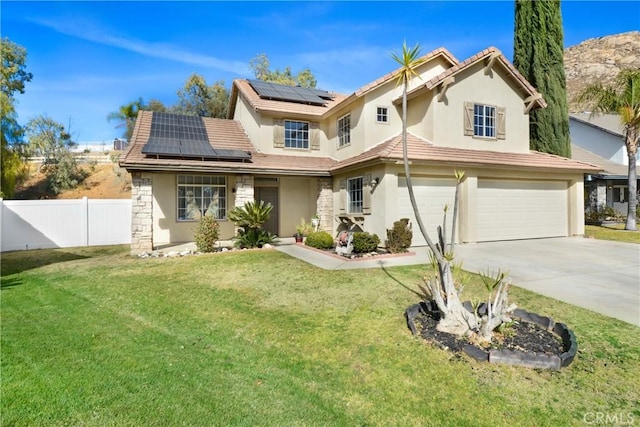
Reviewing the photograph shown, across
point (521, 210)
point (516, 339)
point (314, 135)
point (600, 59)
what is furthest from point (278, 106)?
point (600, 59)

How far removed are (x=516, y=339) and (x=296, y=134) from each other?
43.4ft

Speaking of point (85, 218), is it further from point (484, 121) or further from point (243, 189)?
point (484, 121)

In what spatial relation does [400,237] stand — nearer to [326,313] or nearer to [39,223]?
[326,313]

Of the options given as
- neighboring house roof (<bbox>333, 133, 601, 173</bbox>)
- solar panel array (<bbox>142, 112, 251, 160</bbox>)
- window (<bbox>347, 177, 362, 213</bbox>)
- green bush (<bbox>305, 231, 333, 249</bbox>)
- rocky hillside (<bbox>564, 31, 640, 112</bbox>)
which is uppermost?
rocky hillside (<bbox>564, 31, 640, 112</bbox>)

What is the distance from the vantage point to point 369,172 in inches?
468

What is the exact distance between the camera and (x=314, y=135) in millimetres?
16031

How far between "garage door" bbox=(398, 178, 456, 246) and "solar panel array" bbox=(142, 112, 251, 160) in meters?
6.49

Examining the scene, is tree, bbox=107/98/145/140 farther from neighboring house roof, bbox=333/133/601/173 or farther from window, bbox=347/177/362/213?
window, bbox=347/177/362/213

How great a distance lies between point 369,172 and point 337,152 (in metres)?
3.85

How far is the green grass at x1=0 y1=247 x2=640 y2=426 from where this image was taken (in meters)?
3.06

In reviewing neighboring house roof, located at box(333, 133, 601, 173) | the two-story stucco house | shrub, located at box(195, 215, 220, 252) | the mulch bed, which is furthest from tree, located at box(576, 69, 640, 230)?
shrub, located at box(195, 215, 220, 252)

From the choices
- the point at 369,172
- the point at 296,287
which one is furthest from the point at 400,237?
the point at 296,287

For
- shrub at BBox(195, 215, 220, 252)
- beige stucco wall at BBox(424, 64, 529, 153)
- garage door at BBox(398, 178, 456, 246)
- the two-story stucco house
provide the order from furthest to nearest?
1. beige stucco wall at BBox(424, 64, 529, 153)
2. the two-story stucco house
3. garage door at BBox(398, 178, 456, 246)
4. shrub at BBox(195, 215, 220, 252)

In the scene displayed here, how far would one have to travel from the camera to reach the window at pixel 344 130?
1441 cm
